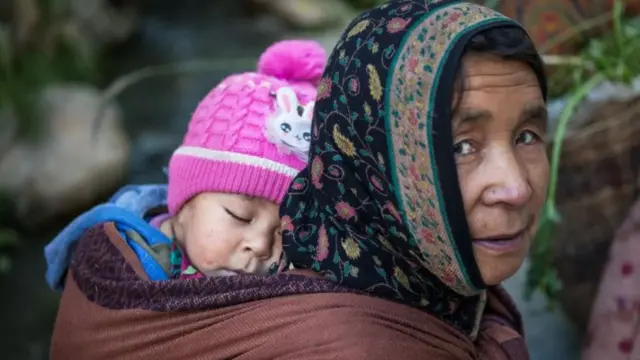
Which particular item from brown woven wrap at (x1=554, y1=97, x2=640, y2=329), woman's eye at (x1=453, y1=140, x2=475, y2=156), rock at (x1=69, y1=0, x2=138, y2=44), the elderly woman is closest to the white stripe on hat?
the elderly woman

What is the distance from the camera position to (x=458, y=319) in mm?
1733

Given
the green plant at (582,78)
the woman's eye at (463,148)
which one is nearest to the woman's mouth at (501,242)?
the woman's eye at (463,148)

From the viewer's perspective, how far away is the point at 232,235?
1.78 meters

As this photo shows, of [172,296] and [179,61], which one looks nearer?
[172,296]

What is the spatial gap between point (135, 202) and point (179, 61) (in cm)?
516

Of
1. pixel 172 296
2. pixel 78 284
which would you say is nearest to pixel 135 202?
pixel 78 284

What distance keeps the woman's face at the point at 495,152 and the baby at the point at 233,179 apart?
1.56 ft

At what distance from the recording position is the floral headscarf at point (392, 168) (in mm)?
1419

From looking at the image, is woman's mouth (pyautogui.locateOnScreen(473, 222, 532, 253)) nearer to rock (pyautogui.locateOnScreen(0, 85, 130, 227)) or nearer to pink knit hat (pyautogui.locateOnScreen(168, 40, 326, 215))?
pink knit hat (pyautogui.locateOnScreen(168, 40, 326, 215))

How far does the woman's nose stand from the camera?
4.75ft

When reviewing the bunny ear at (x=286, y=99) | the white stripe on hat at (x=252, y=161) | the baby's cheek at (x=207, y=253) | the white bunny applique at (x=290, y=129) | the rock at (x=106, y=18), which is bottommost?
the rock at (x=106, y=18)

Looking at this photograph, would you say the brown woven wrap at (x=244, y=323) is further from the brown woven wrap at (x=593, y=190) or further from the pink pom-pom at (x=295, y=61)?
the brown woven wrap at (x=593, y=190)

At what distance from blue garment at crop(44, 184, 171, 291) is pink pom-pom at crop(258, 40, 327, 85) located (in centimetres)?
47

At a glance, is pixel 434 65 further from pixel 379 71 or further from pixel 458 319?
pixel 458 319
